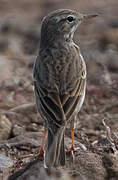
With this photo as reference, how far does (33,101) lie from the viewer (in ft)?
31.4

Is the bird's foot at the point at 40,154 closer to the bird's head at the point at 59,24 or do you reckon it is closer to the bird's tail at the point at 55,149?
the bird's tail at the point at 55,149

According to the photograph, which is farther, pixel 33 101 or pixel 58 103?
pixel 33 101

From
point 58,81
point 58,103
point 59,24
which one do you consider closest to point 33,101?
point 59,24

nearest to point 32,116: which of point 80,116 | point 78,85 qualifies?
point 80,116

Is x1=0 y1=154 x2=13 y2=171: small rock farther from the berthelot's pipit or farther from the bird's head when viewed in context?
the bird's head

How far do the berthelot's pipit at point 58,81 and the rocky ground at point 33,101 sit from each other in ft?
1.15

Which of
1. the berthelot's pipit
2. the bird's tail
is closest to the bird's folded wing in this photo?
the berthelot's pipit

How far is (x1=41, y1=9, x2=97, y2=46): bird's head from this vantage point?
7.70 m

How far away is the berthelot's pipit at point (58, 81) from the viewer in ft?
20.3

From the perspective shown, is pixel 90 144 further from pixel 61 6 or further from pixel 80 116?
pixel 61 6

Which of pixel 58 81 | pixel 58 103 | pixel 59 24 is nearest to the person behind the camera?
pixel 58 103

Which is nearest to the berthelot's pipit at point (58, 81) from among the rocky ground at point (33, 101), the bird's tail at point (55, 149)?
the bird's tail at point (55, 149)

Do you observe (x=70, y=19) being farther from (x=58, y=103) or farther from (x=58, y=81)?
(x=58, y=103)

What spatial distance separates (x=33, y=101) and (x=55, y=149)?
3.56 m
